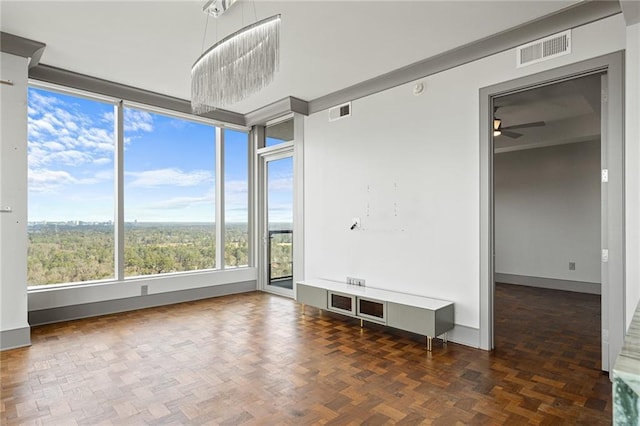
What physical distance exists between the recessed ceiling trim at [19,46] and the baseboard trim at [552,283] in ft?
23.2

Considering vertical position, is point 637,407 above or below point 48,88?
below

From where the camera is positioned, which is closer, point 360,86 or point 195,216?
point 360,86

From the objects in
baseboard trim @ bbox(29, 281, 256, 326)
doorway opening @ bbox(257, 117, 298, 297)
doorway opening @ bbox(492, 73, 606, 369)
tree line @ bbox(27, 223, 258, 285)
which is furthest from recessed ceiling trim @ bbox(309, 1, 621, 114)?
baseboard trim @ bbox(29, 281, 256, 326)

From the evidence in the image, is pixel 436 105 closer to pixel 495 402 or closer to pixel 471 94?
pixel 471 94

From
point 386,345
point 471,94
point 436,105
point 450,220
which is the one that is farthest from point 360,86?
point 386,345

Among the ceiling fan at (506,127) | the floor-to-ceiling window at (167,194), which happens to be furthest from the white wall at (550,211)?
the floor-to-ceiling window at (167,194)

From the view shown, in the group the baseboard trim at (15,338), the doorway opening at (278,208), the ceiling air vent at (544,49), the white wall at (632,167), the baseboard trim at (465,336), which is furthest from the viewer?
the doorway opening at (278,208)

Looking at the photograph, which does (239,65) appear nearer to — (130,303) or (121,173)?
(121,173)

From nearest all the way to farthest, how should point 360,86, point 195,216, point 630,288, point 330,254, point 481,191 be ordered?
point 630,288 → point 481,191 → point 360,86 → point 330,254 → point 195,216

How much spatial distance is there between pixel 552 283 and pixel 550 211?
4.15ft

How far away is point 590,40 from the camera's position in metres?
2.86

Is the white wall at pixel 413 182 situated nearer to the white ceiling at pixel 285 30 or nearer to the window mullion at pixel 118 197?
the white ceiling at pixel 285 30

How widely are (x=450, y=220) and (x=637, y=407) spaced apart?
130 inches

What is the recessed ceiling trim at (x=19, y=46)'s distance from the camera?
336 centimetres
